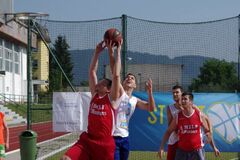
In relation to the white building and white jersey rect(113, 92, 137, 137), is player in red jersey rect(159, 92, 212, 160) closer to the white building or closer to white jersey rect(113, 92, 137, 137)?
white jersey rect(113, 92, 137, 137)

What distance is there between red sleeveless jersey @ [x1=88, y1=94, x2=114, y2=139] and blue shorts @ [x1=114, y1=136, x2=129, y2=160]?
60cm

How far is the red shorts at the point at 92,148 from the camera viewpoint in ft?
20.7

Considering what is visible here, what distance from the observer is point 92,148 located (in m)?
6.39

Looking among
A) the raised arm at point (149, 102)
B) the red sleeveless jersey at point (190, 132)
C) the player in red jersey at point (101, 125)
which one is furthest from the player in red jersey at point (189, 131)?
the player in red jersey at point (101, 125)

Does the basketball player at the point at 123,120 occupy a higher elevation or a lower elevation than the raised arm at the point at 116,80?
lower

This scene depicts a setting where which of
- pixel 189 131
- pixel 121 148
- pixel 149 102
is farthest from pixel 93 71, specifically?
pixel 189 131

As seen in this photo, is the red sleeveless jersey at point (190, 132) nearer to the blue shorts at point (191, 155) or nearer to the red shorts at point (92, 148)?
the blue shorts at point (191, 155)

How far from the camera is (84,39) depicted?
Answer: 10.5m

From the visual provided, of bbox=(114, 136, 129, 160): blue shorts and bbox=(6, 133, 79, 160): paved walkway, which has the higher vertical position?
bbox=(114, 136, 129, 160): blue shorts

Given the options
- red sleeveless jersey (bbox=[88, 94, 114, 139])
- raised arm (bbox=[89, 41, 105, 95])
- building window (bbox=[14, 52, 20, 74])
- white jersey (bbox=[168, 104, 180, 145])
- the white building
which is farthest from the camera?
building window (bbox=[14, 52, 20, 74])

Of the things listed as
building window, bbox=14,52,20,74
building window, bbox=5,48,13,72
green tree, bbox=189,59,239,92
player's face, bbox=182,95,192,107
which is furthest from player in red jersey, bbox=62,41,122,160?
building window, bbox=14,52,20,74

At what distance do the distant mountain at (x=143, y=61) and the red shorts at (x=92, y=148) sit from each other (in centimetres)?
356

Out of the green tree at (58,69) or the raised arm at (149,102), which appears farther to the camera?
the green tree at (58,69)

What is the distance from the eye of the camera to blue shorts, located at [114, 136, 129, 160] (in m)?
7.09
